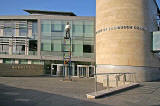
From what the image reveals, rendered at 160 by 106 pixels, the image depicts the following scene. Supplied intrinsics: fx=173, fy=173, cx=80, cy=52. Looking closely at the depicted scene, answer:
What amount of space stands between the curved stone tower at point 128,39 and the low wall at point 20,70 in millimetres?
9796

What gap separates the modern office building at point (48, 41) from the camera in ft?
94.2

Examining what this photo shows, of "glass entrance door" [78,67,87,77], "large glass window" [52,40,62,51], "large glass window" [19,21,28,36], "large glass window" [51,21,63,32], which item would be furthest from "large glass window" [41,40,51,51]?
"glass entrance door" [78,67,87,77]

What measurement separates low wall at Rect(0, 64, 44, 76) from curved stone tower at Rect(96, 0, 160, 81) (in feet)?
32.1

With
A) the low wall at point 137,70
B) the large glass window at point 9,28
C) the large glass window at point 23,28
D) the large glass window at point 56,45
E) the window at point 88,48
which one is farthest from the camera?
the large glass window at point 9,28

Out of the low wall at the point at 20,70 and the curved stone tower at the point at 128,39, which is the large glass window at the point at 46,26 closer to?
the low wall at the point at 20,70

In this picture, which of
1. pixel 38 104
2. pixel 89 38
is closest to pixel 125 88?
pixel 38 104

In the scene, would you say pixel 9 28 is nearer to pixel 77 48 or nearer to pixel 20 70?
pixel 20 70

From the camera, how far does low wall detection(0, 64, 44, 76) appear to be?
69.1ft

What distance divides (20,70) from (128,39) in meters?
13.9

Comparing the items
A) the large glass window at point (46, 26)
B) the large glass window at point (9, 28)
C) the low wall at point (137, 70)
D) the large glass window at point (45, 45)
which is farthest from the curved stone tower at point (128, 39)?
the large glass window at point (9, 28)

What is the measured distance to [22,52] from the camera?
99.1 feet

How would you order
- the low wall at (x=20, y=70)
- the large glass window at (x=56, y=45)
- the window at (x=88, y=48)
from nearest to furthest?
the low wall at (x=20, y=70)
the window at (x=88, y=48)
the large glass window at (x=56, y=45)

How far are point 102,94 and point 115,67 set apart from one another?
10201mm

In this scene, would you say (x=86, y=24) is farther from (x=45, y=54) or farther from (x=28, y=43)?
(x=28, y=43)
